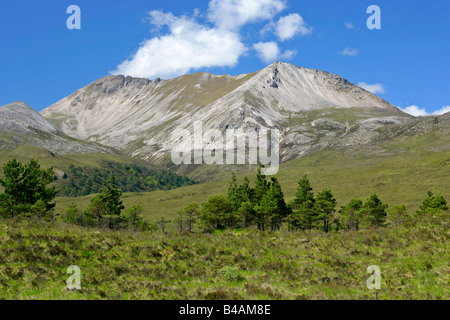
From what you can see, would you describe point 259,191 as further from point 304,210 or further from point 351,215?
point 351,215

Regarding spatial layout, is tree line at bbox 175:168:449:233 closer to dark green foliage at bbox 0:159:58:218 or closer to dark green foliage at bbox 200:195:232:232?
dark green foliage at bbox 200:195:232:232

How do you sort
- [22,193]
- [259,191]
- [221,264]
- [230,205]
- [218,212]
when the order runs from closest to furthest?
[221,264], [22,193], [218,212], [259,191], [230,205]

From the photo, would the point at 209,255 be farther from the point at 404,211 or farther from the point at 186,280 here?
the point at 404,211

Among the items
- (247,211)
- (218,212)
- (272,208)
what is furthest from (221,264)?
(218,212)

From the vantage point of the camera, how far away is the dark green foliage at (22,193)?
59.3 metres

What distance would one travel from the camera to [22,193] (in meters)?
61.9

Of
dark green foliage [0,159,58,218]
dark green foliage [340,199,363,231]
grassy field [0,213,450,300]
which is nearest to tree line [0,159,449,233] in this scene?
dark green foliage [0,159,58,218]

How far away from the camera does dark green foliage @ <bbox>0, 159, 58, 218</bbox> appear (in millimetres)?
59312

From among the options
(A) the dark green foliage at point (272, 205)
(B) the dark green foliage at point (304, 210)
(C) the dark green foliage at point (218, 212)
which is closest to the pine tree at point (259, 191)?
(A) the dark green foliage at point (272, 205)

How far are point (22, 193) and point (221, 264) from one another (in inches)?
2019

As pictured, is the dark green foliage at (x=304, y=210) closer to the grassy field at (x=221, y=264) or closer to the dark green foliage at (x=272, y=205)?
the dark green foliage at (x=272, y=205)

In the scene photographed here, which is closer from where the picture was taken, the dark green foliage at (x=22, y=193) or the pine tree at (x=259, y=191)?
the dark green foliage at (x=22, y=193)

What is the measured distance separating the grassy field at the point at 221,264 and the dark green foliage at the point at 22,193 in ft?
120

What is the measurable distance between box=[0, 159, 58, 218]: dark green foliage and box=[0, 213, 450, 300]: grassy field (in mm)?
36690
